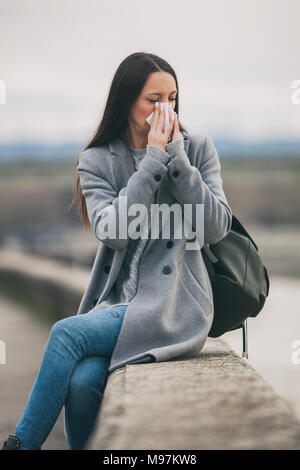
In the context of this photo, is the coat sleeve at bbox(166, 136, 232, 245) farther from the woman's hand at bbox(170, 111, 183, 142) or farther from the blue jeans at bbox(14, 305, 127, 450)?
the blue jeans at bbox(14, 305, 127, 450)

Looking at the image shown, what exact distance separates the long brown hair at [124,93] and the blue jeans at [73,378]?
0.47m

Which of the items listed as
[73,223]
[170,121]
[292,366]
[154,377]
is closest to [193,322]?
[154,377]

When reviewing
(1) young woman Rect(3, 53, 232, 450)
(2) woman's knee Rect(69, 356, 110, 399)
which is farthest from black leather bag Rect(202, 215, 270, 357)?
(2) woman's knee Rect(69, 356, 110, 399)

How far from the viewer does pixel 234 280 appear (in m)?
2.02

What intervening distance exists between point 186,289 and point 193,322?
0.30 ft

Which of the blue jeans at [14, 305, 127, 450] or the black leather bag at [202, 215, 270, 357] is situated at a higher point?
the black leather bag at [202, 215, 270, 357]

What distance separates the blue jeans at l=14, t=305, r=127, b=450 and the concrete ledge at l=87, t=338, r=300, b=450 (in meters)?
0.08

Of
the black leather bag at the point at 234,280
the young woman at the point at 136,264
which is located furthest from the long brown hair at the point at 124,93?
the black leather bag at the point at 234,280

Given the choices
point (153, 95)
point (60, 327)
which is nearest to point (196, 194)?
point (153, 95)

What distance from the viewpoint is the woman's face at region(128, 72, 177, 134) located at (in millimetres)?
2033

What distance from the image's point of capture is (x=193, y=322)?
1975 millimetres

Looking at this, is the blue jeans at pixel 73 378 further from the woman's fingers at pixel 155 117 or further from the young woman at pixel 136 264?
the woman's fingers at pixel 155 117

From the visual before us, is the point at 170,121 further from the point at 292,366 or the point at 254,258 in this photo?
the point at 292,366

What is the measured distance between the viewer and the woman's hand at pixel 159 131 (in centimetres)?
196
